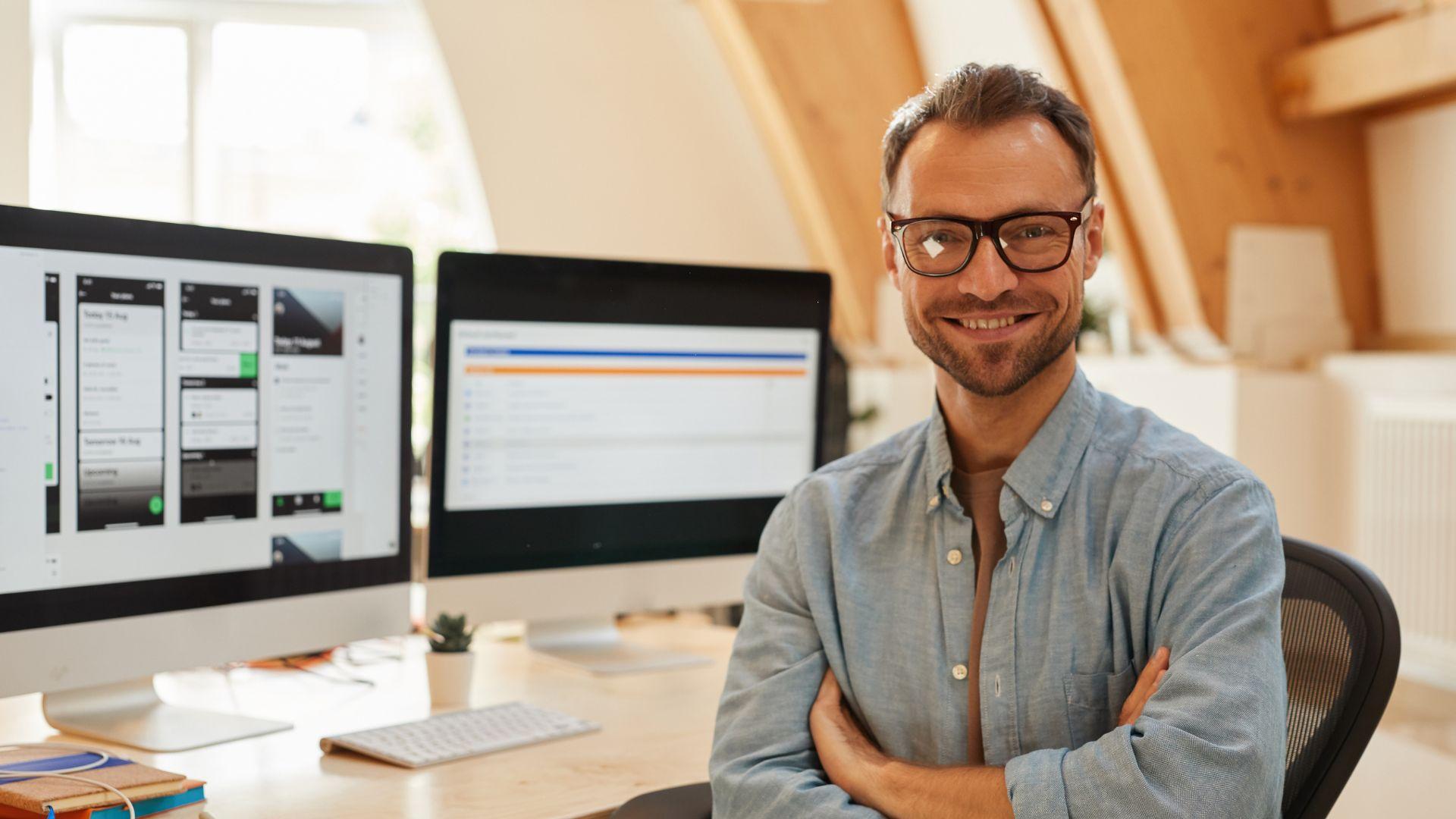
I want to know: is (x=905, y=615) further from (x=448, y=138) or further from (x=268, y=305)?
(x=448, y=138)

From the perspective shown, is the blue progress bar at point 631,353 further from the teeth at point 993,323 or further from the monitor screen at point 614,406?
the teeth at point 993,323

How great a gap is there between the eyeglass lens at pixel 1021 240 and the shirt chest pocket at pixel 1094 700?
411 mm

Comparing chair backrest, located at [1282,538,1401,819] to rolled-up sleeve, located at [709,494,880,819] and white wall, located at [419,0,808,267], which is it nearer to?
rolled-up sleeve, located at [709,494,880,819]

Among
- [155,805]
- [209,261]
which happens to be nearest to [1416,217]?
[209,261]

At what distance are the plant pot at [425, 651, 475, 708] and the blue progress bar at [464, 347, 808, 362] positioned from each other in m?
0.43

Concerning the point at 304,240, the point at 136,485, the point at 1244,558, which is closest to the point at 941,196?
the point at 1244,558

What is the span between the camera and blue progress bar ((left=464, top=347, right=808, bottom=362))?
1.93m

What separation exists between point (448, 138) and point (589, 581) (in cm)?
479

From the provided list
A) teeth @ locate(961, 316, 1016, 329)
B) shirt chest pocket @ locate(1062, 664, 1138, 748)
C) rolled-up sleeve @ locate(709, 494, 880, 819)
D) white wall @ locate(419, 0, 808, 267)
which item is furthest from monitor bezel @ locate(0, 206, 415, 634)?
white wall @ locate(419, 0, 808, 267)

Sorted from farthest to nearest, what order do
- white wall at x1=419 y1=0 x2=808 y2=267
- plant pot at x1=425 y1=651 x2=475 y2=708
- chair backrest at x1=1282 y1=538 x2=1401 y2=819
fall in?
white wall at x1=419 y1=0 x2=808 y2=267 → plant pot at x1=425 y1=651 x2=475 y2=708 → chair backrest at x1=1282 y1=538 x2=1401 y2=819

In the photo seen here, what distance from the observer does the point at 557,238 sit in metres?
5.88

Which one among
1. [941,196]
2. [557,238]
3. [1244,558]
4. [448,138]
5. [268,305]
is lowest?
[1244,558]

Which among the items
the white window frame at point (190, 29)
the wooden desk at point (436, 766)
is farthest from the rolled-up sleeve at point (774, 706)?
the white window frame at point (190, 29)

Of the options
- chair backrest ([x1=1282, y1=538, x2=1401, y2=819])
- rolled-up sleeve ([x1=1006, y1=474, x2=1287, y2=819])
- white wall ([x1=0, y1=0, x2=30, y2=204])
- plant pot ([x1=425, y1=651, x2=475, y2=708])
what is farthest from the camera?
white wall ([x1=0, y1=0, x2=30, y2=204])
